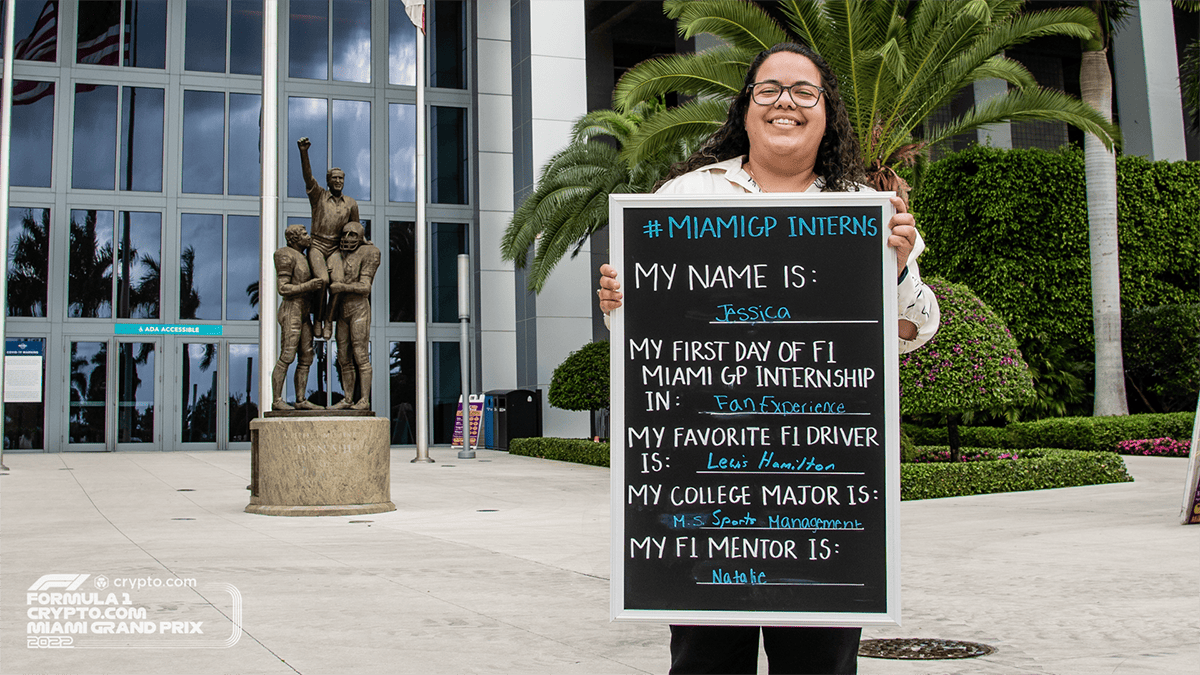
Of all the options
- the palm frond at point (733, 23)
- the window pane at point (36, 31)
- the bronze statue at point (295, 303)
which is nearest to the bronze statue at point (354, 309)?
the bronze statue at point (295, 303)

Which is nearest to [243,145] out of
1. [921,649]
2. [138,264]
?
[138,264]

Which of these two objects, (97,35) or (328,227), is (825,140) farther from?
(97,35)

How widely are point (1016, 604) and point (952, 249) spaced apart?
55.6ft

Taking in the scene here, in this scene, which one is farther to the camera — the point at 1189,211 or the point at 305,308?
the point at 1189,211

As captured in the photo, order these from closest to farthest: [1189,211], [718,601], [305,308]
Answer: [718,601], [305,308], [1189,211]

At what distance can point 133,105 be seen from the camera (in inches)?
970

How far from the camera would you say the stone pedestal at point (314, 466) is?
10484mm

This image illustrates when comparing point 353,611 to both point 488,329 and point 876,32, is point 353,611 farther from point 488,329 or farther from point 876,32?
point 488,329

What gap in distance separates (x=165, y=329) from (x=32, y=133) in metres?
5.42

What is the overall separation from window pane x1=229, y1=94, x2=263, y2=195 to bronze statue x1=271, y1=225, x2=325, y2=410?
14643mm

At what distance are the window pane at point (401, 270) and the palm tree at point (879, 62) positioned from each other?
1323cm

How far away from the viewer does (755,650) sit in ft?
8.39

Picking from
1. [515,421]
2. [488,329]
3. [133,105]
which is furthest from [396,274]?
[133,105]

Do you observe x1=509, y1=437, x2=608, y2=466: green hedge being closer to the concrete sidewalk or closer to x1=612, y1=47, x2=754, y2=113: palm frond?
the concrete sidewalk
